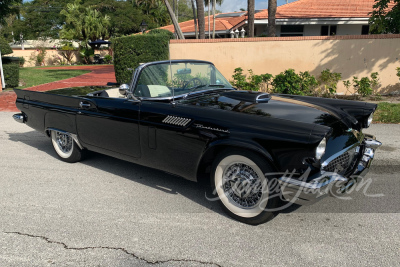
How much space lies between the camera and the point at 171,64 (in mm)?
4543

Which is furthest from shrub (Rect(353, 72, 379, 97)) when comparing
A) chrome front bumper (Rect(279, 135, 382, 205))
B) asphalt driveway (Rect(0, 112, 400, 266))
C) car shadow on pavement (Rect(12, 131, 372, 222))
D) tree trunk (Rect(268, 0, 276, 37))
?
chrome front bumper (Rect(279, 135, 382, 205))

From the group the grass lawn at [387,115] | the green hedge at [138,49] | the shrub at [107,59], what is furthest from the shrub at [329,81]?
the shrub at [107,59]

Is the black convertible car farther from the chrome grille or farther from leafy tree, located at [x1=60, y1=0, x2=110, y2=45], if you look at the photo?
leafy tree, located at [x1=60, y1=0, x2=110, y2=45]

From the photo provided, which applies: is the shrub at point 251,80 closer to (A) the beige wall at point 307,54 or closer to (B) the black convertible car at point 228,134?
(A) the beige wall at point 307,54

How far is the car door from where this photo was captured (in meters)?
4.15

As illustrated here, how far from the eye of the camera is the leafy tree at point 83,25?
132ft

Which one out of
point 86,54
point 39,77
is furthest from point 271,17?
point 86,54

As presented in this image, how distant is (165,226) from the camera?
3.43 metres

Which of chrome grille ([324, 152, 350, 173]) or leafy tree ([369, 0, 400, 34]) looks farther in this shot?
Result: leafy tree ([369, 0, 400, 34])

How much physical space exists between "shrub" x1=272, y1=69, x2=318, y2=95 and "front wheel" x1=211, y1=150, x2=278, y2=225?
8.61 m

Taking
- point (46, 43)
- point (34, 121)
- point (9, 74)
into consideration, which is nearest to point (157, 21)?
point (46, 43)

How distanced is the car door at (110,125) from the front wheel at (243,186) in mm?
1139

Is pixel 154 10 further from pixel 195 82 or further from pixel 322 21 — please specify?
pixel 195 82

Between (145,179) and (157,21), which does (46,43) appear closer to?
(157,21)
